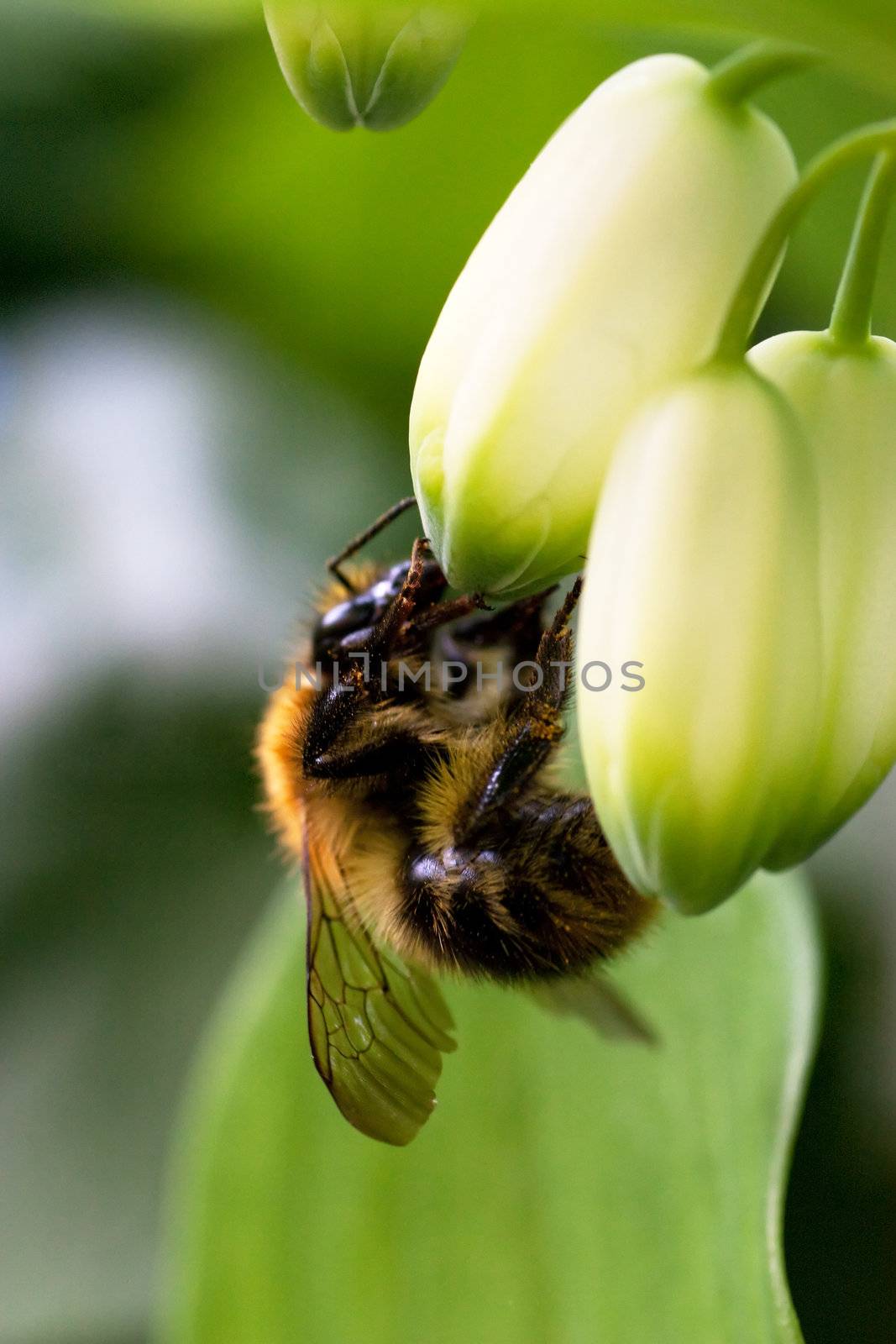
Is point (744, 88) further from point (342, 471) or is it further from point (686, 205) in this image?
point (342, 471)

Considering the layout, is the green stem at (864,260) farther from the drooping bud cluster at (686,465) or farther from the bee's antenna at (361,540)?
the bee's antenna at (361,540)

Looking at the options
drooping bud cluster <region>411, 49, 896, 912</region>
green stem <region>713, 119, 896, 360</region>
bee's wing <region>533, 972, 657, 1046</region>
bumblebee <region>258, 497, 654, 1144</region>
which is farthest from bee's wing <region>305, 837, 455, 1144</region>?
green stem <region>713, 119, 896, 360</region>

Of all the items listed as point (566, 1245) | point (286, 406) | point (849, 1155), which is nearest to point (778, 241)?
point (566, 1245)

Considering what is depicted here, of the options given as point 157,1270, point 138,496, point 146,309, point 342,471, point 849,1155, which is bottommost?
point 849,1155

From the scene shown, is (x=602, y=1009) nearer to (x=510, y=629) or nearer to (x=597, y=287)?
(x=510, y=629)

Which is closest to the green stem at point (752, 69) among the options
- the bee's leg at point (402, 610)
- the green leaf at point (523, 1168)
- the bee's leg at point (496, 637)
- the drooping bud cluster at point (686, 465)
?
the drooping bud cluster at point (686, 465)

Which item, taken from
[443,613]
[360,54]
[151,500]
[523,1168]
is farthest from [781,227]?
[151,500]
